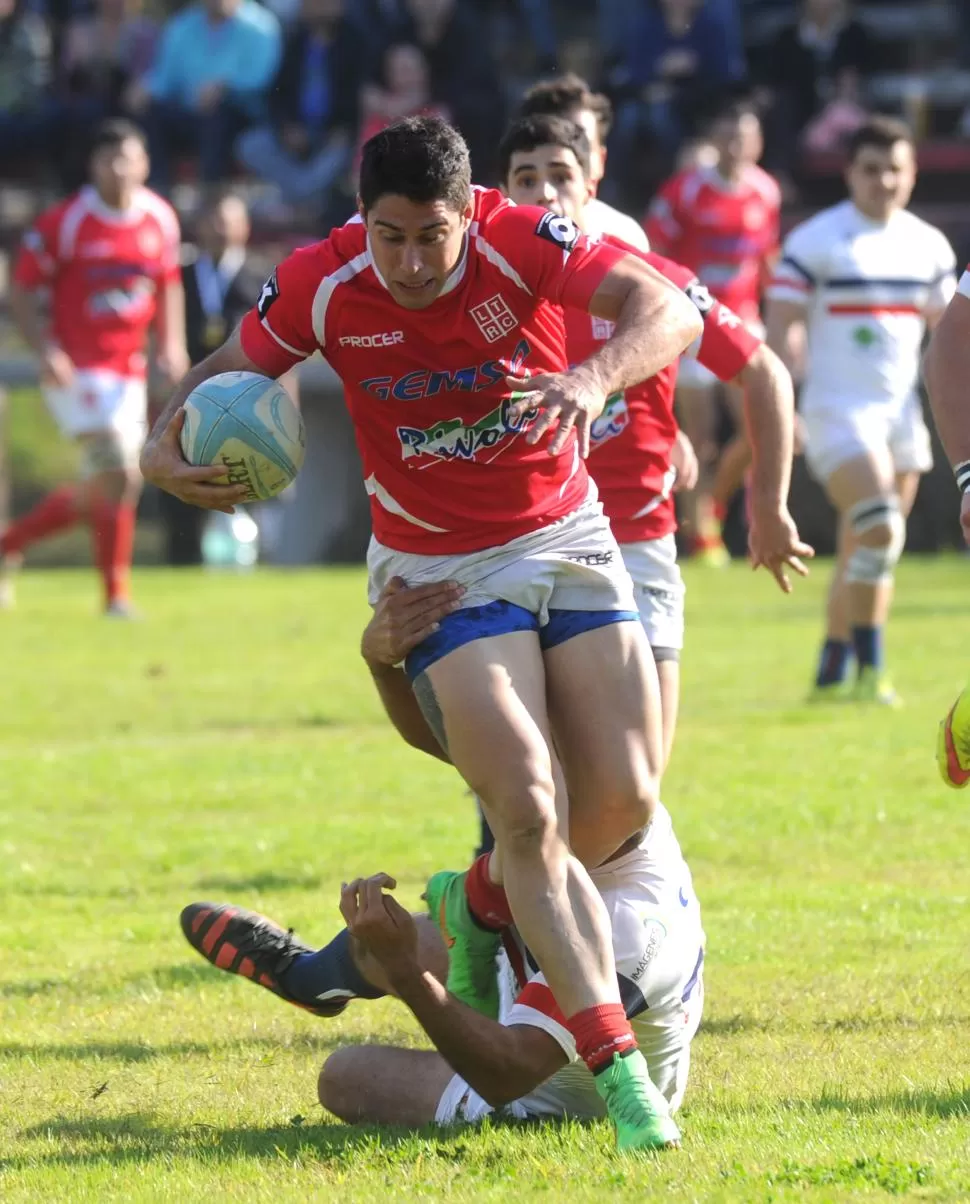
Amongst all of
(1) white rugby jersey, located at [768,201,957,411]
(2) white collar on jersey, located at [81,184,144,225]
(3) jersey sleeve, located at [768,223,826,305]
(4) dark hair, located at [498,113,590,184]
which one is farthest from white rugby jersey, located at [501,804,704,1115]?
(2) white collar on jersey, located at [81,184,144,225]

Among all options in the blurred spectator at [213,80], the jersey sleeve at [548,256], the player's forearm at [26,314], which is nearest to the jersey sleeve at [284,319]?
the jersey sleeve at [548,256]

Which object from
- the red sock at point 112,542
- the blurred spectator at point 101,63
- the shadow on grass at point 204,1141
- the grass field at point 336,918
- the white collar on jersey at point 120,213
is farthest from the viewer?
the blurred spectator at point 101,63

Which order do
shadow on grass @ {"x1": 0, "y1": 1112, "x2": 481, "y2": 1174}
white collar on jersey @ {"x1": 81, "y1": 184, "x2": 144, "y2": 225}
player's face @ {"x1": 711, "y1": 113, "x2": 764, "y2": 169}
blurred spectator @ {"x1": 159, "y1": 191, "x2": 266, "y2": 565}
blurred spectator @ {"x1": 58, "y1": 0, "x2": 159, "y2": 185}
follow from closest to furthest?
shadow on grass @ {"x1": 0, "y1": 1112, "x2": 481, "y2": 1174} → white collar on jersey @ {"x1": 81, "y1": 184, "x2": 144, "y2": 225} → player's face @ {"x1": 711, "y1": 113, "x2": 764, "y2": 169} → blurred spectator @ {"x1": 159, "y1": 191, "x2": 266, "y2": 565} → blurred spectator @ {"x1": 58, "y1": 0, "x2": 159, "y2": 185}

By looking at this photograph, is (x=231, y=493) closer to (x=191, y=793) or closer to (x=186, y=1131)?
(x=186, y=1131)

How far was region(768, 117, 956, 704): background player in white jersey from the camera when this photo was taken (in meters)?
10.8

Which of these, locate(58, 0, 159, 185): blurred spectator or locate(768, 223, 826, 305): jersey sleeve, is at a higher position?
locate(58, 0, 159, 185): blurred spectator

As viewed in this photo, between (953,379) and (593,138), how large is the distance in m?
2.15

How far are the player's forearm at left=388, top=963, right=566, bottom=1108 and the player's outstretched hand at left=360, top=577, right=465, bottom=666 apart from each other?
77 cm

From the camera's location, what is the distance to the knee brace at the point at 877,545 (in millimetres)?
10727

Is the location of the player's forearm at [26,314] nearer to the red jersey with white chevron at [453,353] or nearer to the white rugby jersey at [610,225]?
the white rugby jersey at [610,225]

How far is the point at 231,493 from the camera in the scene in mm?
5047

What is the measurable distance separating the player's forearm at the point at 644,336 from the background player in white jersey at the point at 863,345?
236 inches

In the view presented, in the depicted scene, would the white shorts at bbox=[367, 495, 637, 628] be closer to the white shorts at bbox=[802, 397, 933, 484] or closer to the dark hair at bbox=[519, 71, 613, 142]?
the dark hair at bbox=[519, 71, 613, 142]

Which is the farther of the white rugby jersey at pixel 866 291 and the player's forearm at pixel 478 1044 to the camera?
the white rugby jersey at pixel 866 291
